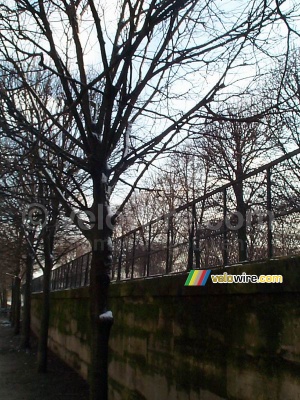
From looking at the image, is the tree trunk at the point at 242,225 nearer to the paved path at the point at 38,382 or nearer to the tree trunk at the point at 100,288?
the tree trunk at the point at 100,288

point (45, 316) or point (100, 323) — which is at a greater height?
point (100, 323)

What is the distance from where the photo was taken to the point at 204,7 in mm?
5754

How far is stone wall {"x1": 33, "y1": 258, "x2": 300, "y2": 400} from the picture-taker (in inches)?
150

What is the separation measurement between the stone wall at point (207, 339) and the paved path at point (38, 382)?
6.69 ft

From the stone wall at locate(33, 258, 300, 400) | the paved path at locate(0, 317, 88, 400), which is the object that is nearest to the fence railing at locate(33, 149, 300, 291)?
the stone wall at locate(33, 258, 300, 400)

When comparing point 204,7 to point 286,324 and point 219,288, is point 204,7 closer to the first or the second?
point 219,288

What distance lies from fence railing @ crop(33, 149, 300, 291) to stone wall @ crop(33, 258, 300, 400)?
459mm

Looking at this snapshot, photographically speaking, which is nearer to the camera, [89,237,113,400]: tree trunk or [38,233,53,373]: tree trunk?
[89,237,113,400]: tree trunk

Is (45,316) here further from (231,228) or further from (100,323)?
(231,228)

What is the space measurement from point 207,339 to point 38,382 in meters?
7.64

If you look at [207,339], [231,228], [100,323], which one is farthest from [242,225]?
[100,323]

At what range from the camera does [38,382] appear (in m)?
11.3

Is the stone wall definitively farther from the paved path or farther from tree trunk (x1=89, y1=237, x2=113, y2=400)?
the paved path

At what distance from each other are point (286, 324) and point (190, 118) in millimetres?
3203
